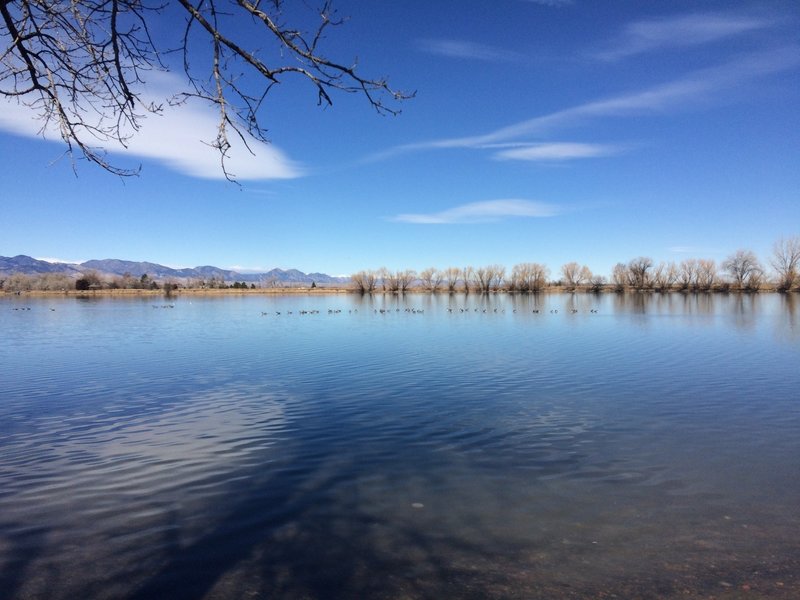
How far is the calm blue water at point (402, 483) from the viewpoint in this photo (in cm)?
516

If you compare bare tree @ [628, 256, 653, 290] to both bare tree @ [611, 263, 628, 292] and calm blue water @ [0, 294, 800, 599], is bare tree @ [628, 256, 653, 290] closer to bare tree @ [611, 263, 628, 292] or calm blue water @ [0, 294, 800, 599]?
bare tree @ [611, 263, 628, 292]

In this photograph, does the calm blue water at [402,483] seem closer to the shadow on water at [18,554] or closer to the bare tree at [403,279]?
the shadow on water at [18,554]

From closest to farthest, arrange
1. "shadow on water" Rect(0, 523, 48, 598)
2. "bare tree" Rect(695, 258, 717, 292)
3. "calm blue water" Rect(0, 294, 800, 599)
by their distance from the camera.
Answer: "shadow on water" Rect(0, 523, 48, 598)
"calm blue water" Rect(0, 294, 800, 599)
"bare tree" Rect(695, 258, 717, 292)

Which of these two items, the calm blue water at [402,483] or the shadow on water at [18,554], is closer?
the shadow on water at [18,554]

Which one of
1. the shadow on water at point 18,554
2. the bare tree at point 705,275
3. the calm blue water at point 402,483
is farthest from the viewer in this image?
the bare tree at point 705,275

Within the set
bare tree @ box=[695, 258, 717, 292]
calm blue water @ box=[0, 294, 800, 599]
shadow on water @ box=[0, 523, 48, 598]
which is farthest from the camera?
bare tree @ box=[695, 258, 717, 292]

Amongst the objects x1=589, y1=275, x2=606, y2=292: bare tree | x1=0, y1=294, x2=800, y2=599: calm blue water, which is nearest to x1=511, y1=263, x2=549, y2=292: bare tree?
x1=589, y1=275, x2=606, y2=292: bare tree

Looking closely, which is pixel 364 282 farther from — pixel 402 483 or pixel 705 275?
pixel 402 483

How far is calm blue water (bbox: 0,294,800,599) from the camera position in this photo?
5160 millimetres

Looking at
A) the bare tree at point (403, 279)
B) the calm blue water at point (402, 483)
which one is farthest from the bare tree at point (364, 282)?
the calm blue water at point (402, 483)

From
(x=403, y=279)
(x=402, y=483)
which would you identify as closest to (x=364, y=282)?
(x=403, y=279)

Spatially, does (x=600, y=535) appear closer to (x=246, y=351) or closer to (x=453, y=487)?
(x=453, y=487)

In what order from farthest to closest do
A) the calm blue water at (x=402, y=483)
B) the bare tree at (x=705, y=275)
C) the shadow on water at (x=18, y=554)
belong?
the bare tree at (x=705, y=275) → the calm blue water at (x=402, y=483) → the shadow on water at (x=18, y=554)

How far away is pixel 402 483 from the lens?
760cm
